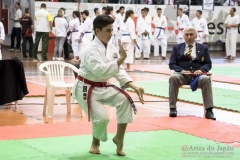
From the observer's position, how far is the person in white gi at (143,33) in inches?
896

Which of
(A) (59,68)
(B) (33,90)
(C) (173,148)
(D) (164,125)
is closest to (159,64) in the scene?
(B) (33,90)

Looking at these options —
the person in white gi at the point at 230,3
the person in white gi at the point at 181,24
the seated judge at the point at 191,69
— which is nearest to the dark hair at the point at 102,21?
the seated judge at the point at 191,69

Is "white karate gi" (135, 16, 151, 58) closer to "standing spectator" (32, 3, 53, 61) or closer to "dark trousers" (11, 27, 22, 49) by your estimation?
"standing spectator" (32, 3, 53, 61)

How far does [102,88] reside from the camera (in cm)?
671

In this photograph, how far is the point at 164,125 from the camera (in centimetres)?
867

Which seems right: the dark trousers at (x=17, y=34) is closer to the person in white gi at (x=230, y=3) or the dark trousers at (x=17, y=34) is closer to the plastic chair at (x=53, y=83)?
the person in white gi at (x=230, y=3)

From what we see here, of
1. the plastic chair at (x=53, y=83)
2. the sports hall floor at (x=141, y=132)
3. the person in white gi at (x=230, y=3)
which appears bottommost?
the sports hall floor at (x=141, y=132)

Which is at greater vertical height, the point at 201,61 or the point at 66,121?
the point at 201,61

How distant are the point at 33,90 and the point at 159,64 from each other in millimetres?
8811

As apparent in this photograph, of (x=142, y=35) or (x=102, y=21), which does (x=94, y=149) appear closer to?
(x=102, y=21)

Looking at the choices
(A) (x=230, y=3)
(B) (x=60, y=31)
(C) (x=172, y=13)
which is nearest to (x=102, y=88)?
(B) (x=60, y=31)

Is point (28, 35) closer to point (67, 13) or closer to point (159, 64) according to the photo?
point (67, 13)

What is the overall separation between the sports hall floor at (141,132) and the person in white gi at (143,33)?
10.2 m

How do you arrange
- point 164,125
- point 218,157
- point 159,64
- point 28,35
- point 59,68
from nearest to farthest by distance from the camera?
1. point 218,157
2. point 164,125
3. point 59,68
4. point 159,64
5. point 28,35
